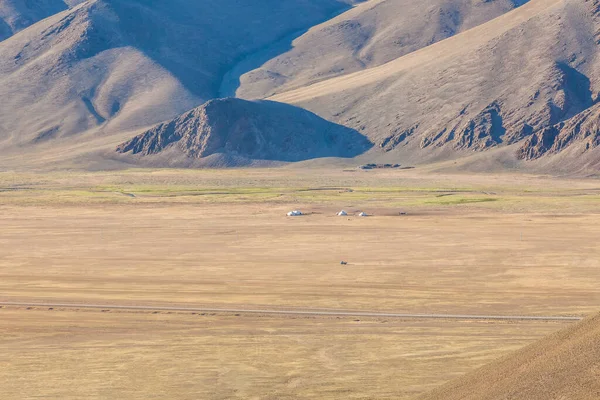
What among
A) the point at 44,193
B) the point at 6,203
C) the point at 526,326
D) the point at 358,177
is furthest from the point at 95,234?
the point at 358,177

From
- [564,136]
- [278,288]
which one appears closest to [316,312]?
[278,288]

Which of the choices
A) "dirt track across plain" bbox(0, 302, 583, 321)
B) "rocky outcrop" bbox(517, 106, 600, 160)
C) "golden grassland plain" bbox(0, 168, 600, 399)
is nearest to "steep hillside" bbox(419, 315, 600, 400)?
"golden grassland plain" bbox(0, 168, 600, 399)

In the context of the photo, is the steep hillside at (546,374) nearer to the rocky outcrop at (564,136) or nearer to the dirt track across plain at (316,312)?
the dirt track across plain at (316,312)

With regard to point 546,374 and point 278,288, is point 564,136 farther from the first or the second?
point 546,374

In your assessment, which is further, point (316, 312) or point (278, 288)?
point (278, 288)

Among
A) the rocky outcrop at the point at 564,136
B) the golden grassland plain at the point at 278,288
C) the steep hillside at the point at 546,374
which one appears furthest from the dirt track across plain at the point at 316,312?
the rocky outcrop at the point at 564,136

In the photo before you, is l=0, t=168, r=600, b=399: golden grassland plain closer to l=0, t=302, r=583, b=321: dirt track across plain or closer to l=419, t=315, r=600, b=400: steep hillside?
l=0, t=302, r=583, b=321: dirt track across plain

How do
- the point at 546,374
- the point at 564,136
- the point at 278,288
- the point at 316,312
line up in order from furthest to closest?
the point at 564,136
the point at 278,288
the point at 316,312
the point at 546,374
